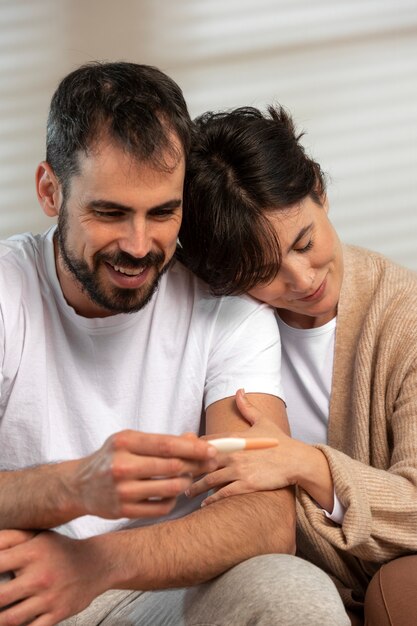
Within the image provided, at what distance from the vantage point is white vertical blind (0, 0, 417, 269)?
2.96 meters

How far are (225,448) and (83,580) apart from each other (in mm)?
349

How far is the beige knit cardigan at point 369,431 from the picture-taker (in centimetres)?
183

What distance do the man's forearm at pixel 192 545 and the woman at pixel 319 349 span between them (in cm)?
5

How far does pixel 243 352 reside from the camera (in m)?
1.97

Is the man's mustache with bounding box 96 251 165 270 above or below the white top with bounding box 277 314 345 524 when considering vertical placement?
above

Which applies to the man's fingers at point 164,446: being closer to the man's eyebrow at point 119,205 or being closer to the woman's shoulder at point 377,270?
the man's eyebrow at point 119,205

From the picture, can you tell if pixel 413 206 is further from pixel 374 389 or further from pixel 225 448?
pixel 225 448

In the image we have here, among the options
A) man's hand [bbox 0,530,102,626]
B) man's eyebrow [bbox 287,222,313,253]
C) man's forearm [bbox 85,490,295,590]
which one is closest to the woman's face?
man's eyebrow [bbox 287,222,313,253]

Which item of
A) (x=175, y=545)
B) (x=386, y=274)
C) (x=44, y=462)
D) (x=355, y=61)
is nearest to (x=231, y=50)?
(x=355, y=61)

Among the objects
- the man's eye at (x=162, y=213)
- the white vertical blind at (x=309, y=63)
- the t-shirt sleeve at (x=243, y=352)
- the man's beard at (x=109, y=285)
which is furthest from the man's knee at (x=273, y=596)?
the white vertical blind at (x=309, y=63)

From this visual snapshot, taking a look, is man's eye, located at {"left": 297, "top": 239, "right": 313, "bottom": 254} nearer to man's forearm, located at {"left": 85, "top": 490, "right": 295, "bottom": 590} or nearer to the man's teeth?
the man's teeth

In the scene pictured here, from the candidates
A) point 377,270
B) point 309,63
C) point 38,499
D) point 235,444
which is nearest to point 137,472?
point 235,444

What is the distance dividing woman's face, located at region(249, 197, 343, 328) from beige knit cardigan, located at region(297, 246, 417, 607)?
0.14 ft

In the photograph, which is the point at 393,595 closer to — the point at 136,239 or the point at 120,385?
the point at 120,385
